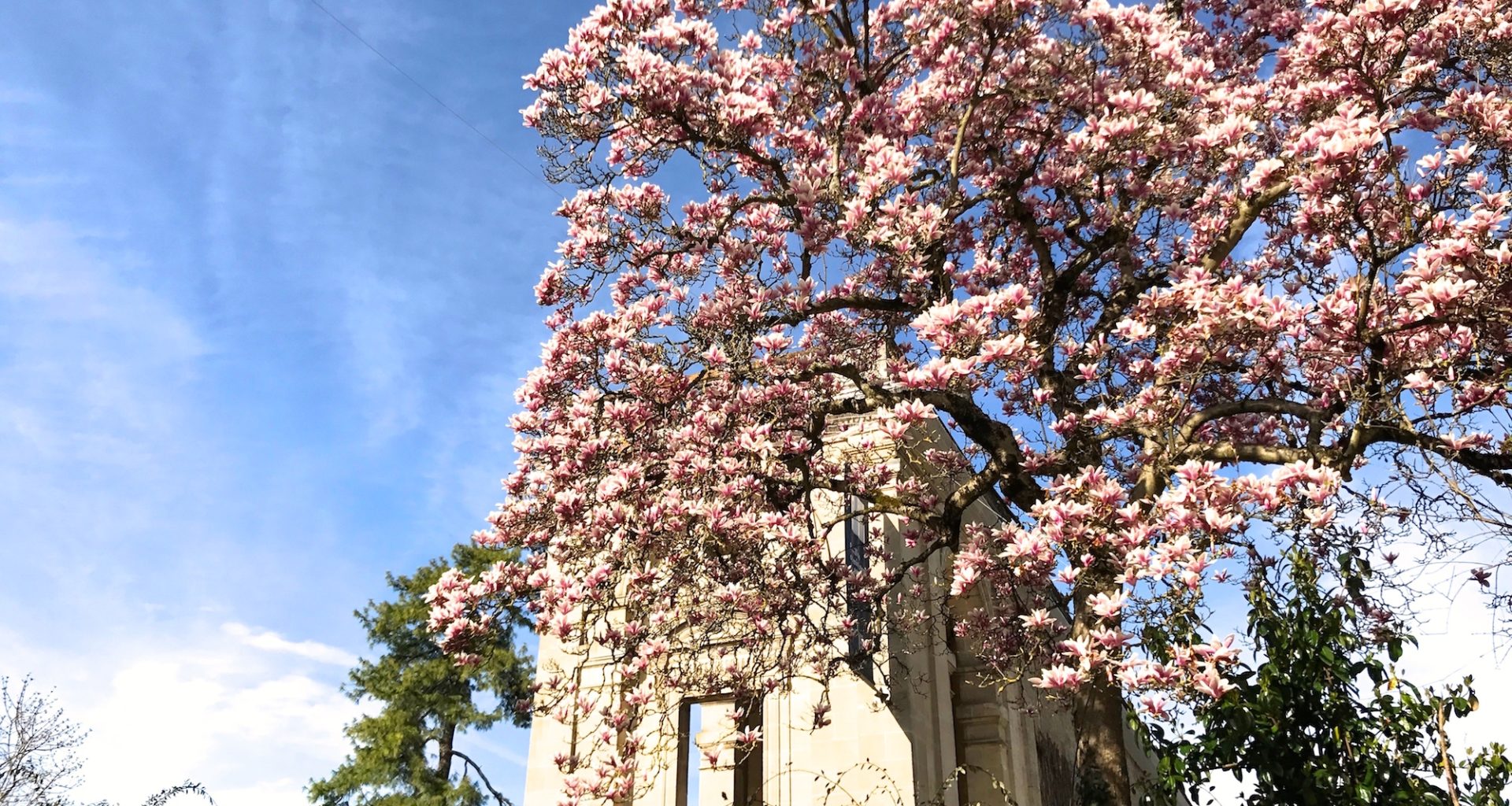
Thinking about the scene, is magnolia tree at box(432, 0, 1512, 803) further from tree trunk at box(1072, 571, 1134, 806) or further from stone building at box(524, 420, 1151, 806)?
stone building at box(524, 420, 1151, 806)

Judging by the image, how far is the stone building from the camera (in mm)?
12688

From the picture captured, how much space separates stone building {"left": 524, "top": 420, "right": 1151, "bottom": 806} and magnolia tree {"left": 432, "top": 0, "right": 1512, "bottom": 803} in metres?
2.29

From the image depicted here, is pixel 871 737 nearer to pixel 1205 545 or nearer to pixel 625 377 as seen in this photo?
pixel 625 377

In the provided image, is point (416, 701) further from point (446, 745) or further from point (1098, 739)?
point (1098, 739)

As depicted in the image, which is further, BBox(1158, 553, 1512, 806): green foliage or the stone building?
the stone building

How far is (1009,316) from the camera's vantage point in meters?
6.88

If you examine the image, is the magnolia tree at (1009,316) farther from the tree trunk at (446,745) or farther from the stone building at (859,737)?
the tree trunk at (446,745)

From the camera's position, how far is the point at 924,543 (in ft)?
32.8

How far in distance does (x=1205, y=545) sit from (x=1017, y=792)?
35.7 ft

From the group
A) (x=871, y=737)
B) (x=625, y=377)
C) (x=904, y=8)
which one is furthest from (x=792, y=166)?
(x=871, y=737)

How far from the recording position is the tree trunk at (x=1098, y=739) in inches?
298

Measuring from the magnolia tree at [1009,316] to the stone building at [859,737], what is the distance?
2.29m

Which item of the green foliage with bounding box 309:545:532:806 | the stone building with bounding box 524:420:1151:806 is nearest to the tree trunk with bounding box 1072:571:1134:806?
the stone building with bounding box 524:420:1151:806

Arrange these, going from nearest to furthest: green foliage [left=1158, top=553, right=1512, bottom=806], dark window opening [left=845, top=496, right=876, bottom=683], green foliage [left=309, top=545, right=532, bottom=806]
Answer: green foliage [left=1158, top=553, right=1512, bottom=806], dark window opening [left=845, top=496, right=876, bottom=683], green foliage [left=309, top=545, right=532, bottom=806]
